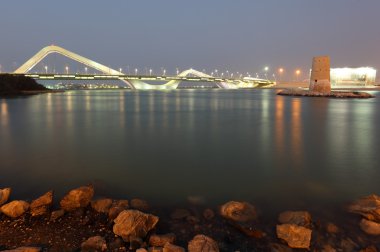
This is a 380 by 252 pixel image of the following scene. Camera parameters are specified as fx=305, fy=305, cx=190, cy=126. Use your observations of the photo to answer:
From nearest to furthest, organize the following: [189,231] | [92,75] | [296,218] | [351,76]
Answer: [189,231] < [296,218] < [92,75] < [351,76]

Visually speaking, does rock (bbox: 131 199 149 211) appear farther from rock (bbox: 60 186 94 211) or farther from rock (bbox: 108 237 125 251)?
rock (bbox: 108 237 125 251)

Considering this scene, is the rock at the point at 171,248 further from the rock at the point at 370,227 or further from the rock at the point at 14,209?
the rock at the point at 370,227

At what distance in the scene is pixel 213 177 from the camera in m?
6.26

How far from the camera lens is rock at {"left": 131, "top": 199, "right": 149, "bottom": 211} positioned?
4531 millimetres

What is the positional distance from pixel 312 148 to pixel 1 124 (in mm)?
14050

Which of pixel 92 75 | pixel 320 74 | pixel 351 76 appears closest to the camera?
pixel 320 74

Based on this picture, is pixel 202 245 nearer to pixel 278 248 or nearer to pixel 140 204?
pixel 278 248

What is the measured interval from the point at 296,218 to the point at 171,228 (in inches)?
65.8

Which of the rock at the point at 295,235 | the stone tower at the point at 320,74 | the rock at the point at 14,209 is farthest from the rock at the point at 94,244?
the stone tower at the point at 320,74

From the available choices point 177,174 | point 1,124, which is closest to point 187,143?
point 177,174

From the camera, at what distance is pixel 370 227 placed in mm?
3924

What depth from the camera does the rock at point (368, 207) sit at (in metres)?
4.14

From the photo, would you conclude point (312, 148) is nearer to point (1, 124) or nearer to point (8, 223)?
point (8, 223)

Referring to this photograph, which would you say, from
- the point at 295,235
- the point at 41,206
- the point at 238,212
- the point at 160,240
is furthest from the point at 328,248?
the point at 41,206
